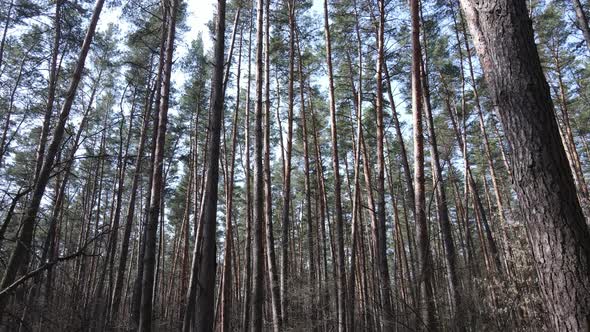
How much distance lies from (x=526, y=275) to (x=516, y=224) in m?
0.86

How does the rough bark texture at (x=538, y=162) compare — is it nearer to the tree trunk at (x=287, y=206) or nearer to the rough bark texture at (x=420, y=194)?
the rough bark texture at (x=420, y=194)

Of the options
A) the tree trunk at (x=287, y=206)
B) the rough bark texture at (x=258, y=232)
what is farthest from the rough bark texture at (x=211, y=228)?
the tree trunk at (x=287, y=206)

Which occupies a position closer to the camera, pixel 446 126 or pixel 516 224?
pixel 516 224

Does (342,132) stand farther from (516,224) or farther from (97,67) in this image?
(97,67)

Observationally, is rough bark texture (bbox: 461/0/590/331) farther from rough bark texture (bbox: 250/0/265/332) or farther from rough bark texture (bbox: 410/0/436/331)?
rough bark texture (bbox: 250/0/265/332)

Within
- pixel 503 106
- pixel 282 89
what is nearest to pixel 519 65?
pixel 503 106

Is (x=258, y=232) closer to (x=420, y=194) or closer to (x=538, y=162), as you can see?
(x=420, y=194)

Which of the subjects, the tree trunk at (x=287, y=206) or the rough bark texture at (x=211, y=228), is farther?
the tree trunk at (x=287, y=206)

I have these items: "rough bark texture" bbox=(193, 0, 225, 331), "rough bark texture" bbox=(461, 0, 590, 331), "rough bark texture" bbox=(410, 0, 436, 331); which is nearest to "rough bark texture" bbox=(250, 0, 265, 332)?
"rough bark texture" bbox=(193, 0, 225, 331)

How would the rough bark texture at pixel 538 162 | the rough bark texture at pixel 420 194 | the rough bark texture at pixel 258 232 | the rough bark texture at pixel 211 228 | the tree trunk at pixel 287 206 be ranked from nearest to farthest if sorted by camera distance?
the rough bark texture at pixel 538 162 < the rough bark texture at pixel 211 228 < the rough bark texture at pixel 420 194 < the rough bark texture at pixel 258 232 < the tree trunk at pixel 287 206

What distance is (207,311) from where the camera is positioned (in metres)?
4.60

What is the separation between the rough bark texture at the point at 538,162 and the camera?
72.4 inches

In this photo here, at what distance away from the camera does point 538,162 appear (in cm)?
201

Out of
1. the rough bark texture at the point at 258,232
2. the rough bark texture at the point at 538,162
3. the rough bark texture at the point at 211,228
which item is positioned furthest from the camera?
the rough bark texture at the point at 258,232
